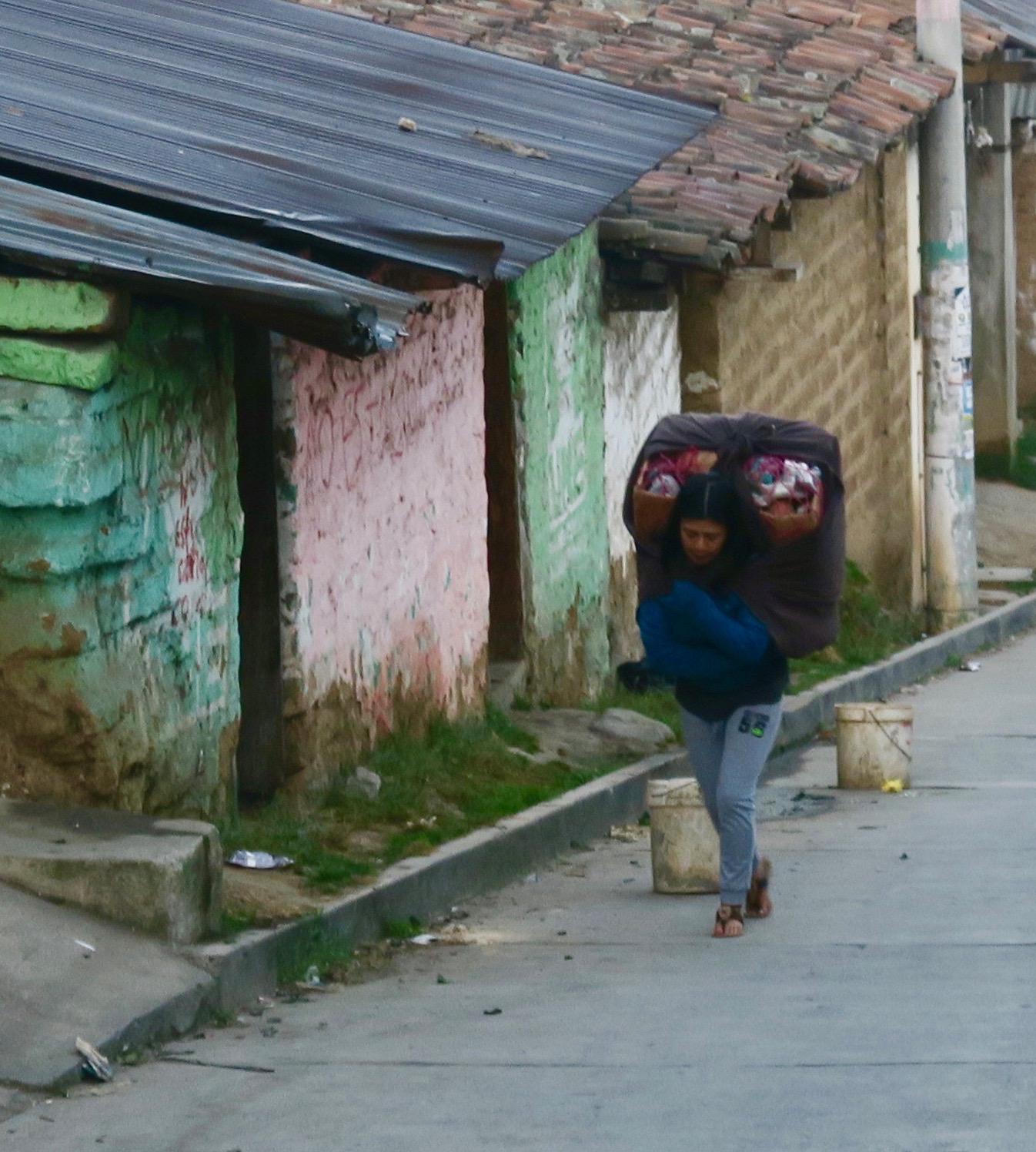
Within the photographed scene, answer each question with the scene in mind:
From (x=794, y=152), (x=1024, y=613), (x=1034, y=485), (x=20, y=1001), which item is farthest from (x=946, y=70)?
(x=20, y=1001)

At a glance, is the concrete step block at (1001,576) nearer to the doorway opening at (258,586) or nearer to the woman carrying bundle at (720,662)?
the doorway opening at (258,586)

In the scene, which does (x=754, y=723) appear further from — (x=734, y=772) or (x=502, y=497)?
(x=502, y=497)

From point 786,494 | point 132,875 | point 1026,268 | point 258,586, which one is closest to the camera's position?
point 132,875

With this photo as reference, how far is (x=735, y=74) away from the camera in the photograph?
1644cm

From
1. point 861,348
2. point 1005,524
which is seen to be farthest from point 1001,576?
point 861,348

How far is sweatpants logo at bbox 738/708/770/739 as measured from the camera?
834 centimetres

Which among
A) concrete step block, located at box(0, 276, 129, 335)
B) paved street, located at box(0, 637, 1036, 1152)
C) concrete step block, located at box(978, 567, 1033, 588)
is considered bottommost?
paved street, located at box(0, 637, 1036, 1152)

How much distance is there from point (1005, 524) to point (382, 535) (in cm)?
1130

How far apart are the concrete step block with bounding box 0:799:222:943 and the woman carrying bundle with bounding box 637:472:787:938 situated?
5.31 ft

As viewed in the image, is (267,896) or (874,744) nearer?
(267,896)

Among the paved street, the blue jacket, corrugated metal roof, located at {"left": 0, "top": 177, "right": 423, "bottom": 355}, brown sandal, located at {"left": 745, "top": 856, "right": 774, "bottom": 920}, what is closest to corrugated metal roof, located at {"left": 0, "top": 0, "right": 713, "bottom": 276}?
corrugated metal roof, located at {"left": 0, "top": 177, "right": 423, "bottom": 355}

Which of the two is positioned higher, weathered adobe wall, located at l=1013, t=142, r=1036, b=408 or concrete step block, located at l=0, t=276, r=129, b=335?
weathered adobe wall, located at l=1013, t=142, r=1036, b=408

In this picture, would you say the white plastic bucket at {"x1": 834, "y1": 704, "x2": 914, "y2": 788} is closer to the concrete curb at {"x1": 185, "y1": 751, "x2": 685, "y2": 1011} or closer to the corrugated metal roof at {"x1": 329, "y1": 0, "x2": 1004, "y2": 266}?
the concrete curb at {"x1": 185, "y1": 751, "x2": 685, "y2": 1011}

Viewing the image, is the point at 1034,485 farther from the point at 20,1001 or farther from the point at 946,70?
the point at 20,1001
